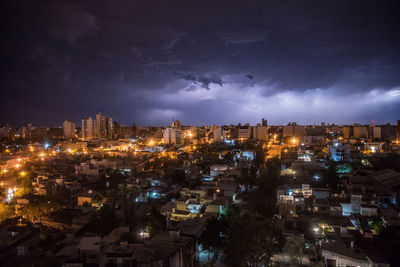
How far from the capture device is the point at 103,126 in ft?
101

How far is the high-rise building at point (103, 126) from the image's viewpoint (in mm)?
29913

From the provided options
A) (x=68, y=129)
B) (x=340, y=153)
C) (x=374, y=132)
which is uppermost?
(x=68, y=129)

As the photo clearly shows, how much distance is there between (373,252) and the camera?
4086mm

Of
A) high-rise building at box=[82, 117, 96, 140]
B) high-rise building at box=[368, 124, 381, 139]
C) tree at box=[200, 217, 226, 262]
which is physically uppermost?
high-rise building at box=[82, 117, 96, 140]

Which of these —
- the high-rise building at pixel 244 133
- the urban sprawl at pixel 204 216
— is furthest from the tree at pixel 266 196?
the high-rise building at pixel 244 133

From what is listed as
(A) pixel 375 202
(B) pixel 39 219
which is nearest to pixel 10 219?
(B) pixel 39 219

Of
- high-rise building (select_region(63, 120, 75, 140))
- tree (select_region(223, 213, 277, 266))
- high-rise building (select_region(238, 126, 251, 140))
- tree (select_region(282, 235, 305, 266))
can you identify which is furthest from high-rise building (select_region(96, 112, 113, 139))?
tree (select_region(282, 235, 305, 266))

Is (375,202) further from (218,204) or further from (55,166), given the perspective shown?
(55,166)

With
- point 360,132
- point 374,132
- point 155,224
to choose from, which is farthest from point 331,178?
point 360,132

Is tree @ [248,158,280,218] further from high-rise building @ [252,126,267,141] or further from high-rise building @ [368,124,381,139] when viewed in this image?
high-rise building @ [252,126,267,141]

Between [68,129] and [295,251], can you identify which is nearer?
[295,251]

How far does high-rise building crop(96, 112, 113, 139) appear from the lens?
98.1ft

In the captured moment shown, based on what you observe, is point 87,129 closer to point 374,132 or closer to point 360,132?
point 360,132

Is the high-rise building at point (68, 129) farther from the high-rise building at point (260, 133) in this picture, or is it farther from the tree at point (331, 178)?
the tree at point (331, 178)
